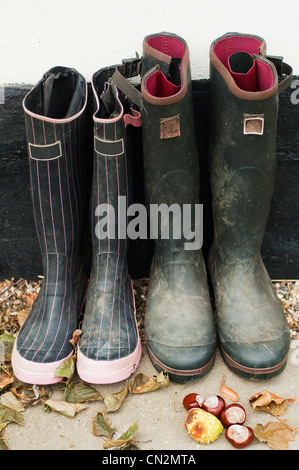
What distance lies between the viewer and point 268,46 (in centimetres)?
156

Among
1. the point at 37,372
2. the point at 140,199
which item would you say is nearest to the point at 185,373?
the point at 37,372

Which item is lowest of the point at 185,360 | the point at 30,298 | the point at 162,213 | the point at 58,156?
the point at 30,298

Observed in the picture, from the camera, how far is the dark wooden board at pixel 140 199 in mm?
1602

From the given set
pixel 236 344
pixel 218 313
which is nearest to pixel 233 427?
pixel 236 344

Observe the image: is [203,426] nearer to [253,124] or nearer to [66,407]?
[66,407]

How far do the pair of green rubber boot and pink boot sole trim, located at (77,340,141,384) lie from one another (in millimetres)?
100

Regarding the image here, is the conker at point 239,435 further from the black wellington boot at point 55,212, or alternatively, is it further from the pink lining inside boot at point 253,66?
the pink lining inside boot at point 253,66

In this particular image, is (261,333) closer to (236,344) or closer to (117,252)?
(236,344)

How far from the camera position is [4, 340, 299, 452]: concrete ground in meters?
1.25

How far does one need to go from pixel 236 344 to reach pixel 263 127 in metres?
0.62

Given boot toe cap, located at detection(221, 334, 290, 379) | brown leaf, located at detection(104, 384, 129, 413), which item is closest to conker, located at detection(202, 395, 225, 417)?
boot toe cap, located at detection(221, 334, 290, 379)

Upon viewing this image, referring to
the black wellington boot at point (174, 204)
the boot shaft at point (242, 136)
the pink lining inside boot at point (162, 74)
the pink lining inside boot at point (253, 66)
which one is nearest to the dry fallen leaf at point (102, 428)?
the black wellington boot at point (174, 204)

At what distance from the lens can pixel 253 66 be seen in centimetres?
138

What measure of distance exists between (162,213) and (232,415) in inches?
23.8
